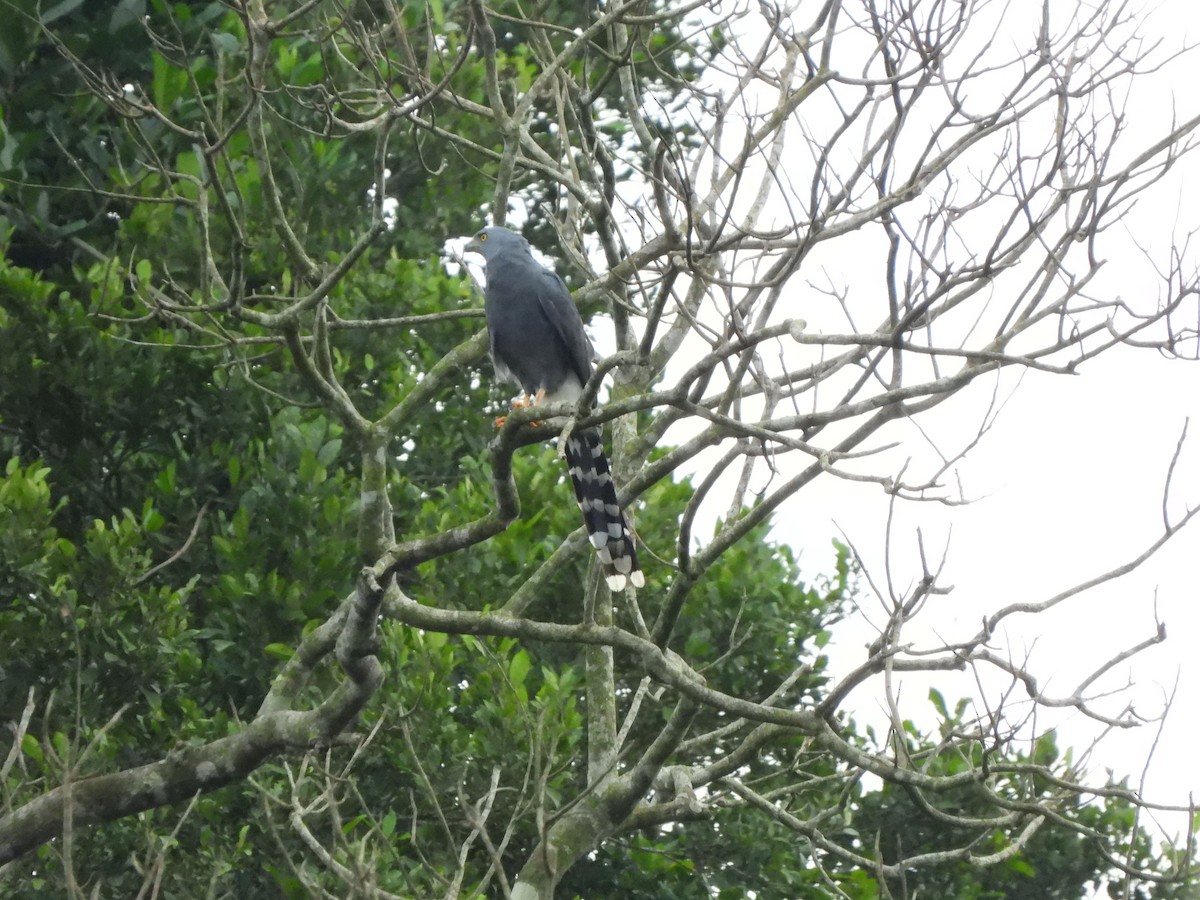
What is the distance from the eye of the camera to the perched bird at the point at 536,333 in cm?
578

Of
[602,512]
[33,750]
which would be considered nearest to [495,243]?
[602,512]

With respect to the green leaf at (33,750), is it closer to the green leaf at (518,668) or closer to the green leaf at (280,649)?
the green leaf at (280,649)

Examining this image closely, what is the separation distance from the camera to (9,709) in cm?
665

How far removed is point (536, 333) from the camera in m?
6.59

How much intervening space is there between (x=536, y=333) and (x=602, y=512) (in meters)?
1.37

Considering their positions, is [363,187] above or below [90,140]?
above

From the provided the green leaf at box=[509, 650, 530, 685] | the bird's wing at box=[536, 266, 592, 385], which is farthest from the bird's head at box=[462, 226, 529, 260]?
the green leaf at box=[509, 650, 530, 685]

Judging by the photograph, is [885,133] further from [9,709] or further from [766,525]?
[9,709]

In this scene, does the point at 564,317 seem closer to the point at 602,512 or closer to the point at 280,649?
the point at 602,512

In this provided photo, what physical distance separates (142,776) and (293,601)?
1848 mm

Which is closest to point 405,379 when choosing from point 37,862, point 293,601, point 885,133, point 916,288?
point 293,601

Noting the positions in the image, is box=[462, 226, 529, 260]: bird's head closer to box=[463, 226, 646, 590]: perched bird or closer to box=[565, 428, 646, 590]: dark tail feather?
box=[463, 226, 646, 590]: perched bird

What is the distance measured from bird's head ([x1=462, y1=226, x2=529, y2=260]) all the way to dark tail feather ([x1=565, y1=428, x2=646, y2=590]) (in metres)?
1.42

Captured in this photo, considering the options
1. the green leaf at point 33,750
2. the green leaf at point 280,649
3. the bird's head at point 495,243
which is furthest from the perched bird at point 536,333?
the green leaf at point 33,750
